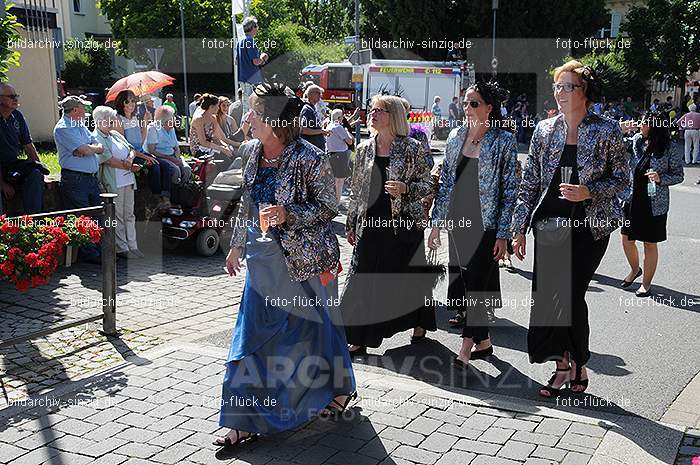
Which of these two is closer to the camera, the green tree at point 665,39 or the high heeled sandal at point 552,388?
the high heeled sandal at point 552,388

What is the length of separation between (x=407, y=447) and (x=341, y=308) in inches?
74.1

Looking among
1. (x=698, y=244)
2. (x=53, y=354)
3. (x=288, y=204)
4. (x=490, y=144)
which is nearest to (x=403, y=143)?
(x=490, y=144)

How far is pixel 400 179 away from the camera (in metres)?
6.10

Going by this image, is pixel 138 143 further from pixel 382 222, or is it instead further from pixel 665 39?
pixel 665 39

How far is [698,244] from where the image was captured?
11125 mm

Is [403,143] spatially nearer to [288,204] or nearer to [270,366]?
[288,204]

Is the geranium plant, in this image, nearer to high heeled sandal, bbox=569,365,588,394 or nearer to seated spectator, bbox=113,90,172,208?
seated spectator, bbox=113,90,172,208

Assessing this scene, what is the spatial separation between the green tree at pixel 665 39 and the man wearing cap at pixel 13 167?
29.0m

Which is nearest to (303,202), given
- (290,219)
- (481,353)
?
(290,219)

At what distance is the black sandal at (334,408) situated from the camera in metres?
4.80

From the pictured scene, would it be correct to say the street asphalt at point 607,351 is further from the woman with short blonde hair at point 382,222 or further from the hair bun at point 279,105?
the hair bun at point 279,105

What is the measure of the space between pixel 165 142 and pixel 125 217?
1473 millimetres

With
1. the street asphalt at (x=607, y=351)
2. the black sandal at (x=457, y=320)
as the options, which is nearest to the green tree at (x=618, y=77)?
the street asphalt at (x=607, y=351)

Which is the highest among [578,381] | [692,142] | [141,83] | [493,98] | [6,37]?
[6,37]
